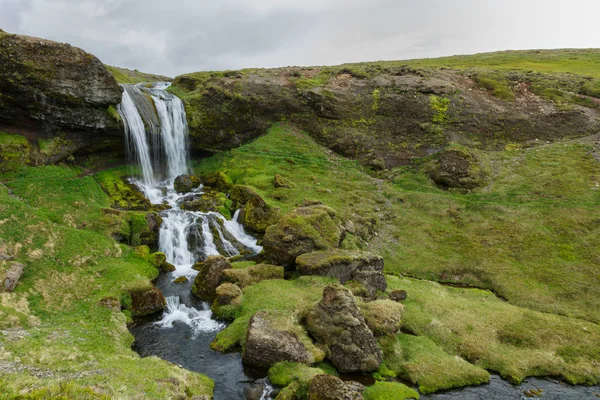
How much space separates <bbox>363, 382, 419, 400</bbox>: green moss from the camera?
1812cm

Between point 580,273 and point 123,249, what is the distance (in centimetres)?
4316

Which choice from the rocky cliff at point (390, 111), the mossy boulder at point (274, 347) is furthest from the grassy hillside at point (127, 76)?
the mossy boulder at point (274, 347)

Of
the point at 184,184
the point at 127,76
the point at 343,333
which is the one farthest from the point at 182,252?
the point at 127,76

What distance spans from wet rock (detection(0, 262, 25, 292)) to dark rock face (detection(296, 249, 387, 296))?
20.4 metres

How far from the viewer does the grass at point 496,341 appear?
21.3 metres

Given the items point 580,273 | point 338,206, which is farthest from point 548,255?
point 338,206

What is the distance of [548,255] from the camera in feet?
116

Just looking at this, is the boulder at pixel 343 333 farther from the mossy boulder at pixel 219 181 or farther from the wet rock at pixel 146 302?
the mossy boulder at pixel 219 181

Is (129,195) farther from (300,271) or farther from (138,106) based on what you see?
(300,271)

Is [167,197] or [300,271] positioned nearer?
[300,271]

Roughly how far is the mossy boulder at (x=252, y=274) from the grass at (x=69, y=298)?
263 inches

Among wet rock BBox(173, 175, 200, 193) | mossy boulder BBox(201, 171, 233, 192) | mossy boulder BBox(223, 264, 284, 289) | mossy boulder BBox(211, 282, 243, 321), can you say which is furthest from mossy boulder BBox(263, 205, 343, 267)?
wet rock BBox(173, 175, 200, 193)

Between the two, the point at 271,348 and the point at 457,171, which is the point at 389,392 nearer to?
the point at 271,348

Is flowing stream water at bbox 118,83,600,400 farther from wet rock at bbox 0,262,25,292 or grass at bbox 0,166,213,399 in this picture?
wet rock at bbox 0,262,25,292
